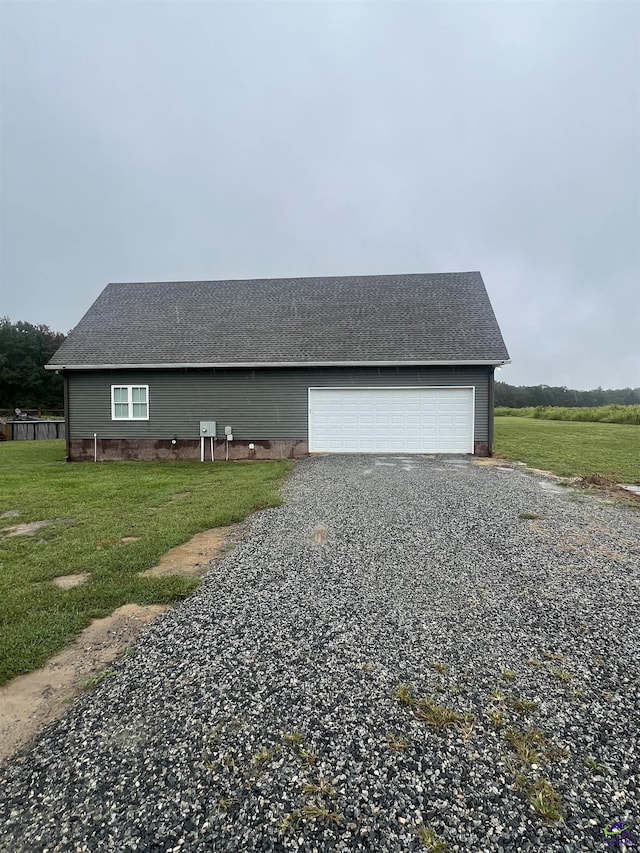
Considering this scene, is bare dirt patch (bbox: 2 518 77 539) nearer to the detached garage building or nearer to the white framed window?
the detached garage building

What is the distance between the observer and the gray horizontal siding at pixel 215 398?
12.5m

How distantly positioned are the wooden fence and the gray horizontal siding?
1067 cm

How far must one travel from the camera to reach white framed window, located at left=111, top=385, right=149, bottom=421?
42.5 feet

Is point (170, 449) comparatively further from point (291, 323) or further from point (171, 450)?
point (291, 323)

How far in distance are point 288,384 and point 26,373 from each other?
38.1m

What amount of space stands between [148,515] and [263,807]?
5.03 m

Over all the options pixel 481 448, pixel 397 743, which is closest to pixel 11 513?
pixel 397 743

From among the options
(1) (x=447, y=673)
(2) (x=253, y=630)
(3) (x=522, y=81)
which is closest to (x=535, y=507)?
(1) (x=447, y=673)

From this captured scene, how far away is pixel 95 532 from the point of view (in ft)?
17.0

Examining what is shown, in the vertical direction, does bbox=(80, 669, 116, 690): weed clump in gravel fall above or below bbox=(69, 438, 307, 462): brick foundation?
below

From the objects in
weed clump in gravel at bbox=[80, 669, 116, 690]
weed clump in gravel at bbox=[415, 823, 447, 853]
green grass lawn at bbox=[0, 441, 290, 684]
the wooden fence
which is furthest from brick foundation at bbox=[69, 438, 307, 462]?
weed clump in gravel at bbox=[415, 823, 447, 853]

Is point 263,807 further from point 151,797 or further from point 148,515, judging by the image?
point 148,515

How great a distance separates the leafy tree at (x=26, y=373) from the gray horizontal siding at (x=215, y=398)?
3119cm

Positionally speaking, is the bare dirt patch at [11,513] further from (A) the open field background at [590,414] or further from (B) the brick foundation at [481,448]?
(A) the open field background at [590,414]
